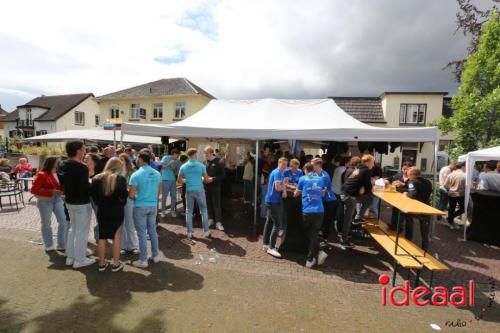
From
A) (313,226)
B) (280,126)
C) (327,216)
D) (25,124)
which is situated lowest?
(327,216)

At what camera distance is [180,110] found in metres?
24.9

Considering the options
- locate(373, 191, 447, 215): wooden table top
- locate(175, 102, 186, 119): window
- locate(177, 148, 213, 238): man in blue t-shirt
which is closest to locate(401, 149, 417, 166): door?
locate(373, 191, 447, 215): wooden table top

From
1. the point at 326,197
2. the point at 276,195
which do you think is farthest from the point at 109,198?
the point at 326,197

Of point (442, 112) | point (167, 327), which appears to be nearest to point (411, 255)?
point (167, 327)

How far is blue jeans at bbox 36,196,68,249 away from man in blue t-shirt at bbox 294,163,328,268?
4.03 meters

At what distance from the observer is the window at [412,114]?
20172 millimetres

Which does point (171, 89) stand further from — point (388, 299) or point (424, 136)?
point (388, 299)

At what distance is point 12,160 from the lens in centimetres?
1712

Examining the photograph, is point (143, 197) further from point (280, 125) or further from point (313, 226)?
point (280, 125)

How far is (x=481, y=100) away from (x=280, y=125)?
810cm

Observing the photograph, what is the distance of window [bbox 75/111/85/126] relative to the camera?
110 ft

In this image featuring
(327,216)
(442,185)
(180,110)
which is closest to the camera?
(327,216)

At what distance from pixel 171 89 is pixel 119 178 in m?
23.8

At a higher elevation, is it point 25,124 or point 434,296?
point 25,124
